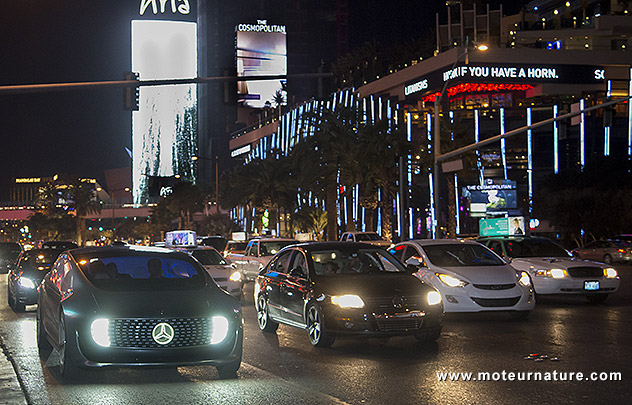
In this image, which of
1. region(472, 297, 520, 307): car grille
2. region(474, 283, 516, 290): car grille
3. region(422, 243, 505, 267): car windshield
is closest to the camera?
region(472, 297, 520, 307): car grille

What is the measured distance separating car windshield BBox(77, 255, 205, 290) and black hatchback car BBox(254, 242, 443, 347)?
95.6 inches

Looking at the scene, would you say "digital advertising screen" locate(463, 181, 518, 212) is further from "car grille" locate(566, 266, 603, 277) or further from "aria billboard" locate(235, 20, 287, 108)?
"aria billboard" locate(235, 20, 287, 108)

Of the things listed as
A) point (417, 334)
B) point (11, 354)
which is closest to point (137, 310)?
point (11, 354)

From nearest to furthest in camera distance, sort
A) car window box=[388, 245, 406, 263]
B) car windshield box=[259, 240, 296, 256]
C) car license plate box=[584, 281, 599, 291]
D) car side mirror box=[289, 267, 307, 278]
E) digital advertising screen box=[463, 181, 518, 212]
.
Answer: car side mirror box=[289, 267, 307, 278] < car window box=[388, 245, 406, 263] < car license plate box=[584, 281, 599, 291] < car windshield box=[259, 240, 296, 256] < digital advertising screen box=[463, 181, 518, 212]

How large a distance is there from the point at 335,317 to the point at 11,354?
4.46 metres

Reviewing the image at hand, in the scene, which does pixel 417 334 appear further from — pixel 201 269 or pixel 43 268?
pixel 43 268

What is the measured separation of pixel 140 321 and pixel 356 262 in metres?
5.45

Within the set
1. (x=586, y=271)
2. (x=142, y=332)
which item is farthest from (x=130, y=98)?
(x=142, y=332)

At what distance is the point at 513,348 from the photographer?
1228cm

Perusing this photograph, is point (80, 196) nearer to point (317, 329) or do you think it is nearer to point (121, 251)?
point (317, 329)

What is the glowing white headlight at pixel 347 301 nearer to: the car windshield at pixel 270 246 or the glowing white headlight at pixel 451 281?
the glowing white headlight at pixel 451 281

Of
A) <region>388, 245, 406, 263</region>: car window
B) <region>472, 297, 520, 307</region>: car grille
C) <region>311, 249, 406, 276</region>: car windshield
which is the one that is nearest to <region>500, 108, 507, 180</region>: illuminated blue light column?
<region>388, 245, 406, 263</region>: car window

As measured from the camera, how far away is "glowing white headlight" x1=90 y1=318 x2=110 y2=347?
926 centimetres

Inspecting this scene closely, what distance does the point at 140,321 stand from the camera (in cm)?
932
